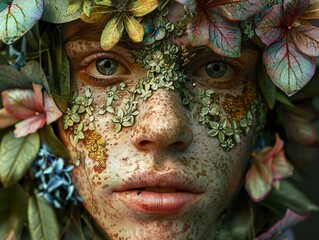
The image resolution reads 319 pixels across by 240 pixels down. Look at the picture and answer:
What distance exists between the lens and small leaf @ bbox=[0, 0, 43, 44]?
1253 mm

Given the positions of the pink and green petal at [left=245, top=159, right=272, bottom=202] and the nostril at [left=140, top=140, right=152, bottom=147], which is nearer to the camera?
the nostril at [left=140, top=140, right=152, bottom=147]

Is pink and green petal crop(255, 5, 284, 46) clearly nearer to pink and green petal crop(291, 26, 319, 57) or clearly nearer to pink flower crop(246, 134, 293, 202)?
pink and green petal crop(291, 26, 319, 57)

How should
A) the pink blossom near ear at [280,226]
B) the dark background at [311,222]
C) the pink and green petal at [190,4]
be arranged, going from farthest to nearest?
the dark background at [311,222], the pink blossom near ear at [280,226], the pink and green petal at [190,4]

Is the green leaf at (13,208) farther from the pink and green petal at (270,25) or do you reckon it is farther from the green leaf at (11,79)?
the pink and green petal at (270,25)

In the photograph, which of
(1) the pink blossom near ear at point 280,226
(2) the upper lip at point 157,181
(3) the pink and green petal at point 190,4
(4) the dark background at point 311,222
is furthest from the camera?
(4) the dark background at point 311,222

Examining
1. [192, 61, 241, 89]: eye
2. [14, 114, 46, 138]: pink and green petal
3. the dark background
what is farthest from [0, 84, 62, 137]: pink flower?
the dark background

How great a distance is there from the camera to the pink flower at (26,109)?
137cm

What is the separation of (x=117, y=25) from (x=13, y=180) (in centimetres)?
31

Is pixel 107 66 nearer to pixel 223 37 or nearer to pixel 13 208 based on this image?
pixel 223 37

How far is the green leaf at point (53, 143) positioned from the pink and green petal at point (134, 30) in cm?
22

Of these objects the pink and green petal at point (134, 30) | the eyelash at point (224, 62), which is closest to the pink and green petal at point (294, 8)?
the eyelash at point (224, 62)

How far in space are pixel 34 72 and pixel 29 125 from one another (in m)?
0.09

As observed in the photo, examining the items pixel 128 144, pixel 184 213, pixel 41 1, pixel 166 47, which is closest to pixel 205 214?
pixel 184 213

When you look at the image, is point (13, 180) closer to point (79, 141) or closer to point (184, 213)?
point (79, 141)
